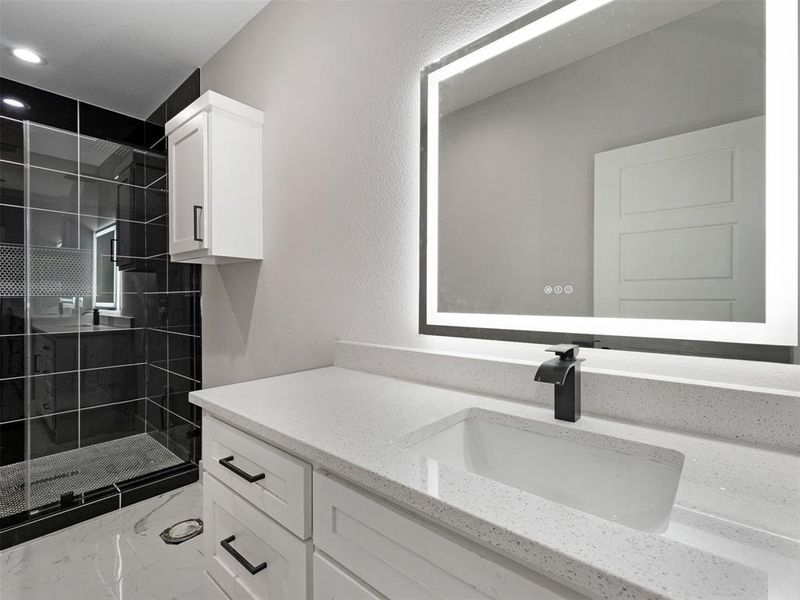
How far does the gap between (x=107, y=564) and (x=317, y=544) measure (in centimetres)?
148

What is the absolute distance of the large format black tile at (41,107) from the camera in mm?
2450

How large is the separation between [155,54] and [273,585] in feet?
8.55

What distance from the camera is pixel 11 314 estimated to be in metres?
2.18

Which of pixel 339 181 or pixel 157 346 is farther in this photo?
pixel 157 346

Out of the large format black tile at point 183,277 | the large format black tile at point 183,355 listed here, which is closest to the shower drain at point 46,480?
the large format black tile at point 183,355

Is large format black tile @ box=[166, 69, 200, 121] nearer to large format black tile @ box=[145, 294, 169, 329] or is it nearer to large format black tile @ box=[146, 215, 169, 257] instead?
large format black tile @ box=[146, 215, 169, 257]

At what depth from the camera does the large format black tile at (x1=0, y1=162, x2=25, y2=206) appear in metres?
2.16

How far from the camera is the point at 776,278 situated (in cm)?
72

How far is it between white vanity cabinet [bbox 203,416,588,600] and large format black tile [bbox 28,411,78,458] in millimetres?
1845

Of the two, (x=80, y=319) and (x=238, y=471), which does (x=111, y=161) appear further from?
(x=238, y=471)

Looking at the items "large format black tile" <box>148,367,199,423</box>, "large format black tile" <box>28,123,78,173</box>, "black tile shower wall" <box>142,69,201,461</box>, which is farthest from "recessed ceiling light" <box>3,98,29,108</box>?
"large format black tile" <box>148,367,199,423</box>

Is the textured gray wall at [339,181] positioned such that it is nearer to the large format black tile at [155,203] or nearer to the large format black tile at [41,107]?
the large format black tile at [155,203]

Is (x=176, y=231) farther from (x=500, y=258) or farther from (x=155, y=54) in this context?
(x=500, y=258)

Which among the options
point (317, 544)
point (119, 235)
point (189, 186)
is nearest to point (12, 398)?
point (119, 235)
